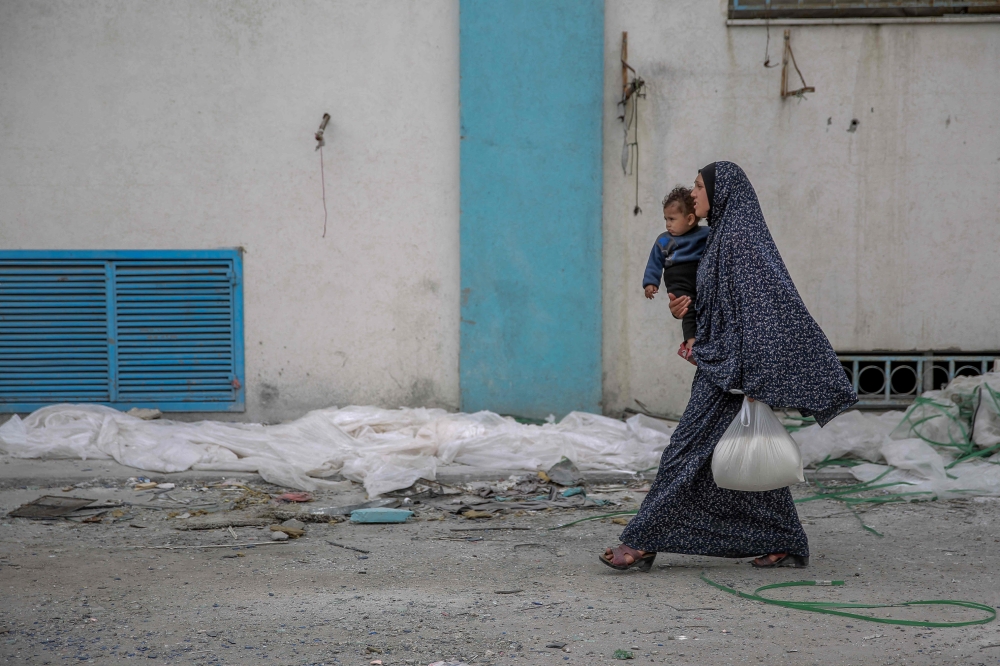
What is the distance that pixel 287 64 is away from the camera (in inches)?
267

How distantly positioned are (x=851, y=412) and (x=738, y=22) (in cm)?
298

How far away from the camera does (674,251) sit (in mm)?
4121

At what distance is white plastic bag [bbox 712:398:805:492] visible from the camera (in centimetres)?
357

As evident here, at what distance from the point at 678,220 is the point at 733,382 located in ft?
2.68

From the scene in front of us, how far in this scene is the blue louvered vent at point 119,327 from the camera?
6824 mm

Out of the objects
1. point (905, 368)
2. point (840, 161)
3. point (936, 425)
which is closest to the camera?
point (936, 425)

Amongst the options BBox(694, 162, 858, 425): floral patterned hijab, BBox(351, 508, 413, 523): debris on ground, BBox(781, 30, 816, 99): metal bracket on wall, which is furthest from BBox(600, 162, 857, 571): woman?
BBox(781, 30, 816, 99): metal bracket on wall

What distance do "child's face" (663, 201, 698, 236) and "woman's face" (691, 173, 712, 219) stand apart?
16 cm

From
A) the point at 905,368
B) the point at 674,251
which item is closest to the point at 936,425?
the point at 905,368

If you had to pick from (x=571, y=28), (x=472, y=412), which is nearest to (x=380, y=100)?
(x=571, y=28)

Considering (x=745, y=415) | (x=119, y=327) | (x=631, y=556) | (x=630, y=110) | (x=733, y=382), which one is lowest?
(x=631, y=556)

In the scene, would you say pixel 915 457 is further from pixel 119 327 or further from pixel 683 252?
pixel 119 327

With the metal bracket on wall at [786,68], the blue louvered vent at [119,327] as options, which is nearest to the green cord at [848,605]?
the metal bracket on wall at [786,68]

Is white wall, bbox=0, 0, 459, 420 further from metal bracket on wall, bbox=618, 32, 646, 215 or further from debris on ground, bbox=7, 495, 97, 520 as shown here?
debris on ground, bbox=7, 495, 97, 520
